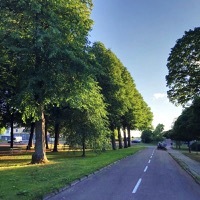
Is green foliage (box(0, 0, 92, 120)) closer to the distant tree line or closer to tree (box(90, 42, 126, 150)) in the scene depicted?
the distant tree line

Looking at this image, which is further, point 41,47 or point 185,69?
point 185,69

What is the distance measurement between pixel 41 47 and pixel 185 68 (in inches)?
619

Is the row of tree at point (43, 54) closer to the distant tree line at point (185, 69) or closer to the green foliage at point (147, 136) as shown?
the distant tree line at point (185, 69)

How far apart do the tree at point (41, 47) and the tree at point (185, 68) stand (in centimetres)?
990

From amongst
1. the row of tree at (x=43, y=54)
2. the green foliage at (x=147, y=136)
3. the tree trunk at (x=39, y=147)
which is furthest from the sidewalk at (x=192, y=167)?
the green foliage at (x=147, y=136)

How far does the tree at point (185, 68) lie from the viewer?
2723cm

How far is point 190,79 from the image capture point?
2925 centimetres

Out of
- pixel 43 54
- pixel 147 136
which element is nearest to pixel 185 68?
pixel 43 54

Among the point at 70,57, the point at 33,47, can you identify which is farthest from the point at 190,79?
the point at 33,47

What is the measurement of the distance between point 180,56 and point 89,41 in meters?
9.73

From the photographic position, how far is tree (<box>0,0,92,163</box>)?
19469mm

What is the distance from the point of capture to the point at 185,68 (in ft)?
95.8

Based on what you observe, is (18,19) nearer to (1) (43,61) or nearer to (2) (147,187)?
(1) (43,61)

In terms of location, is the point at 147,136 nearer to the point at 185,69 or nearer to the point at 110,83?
the point at 110,83
